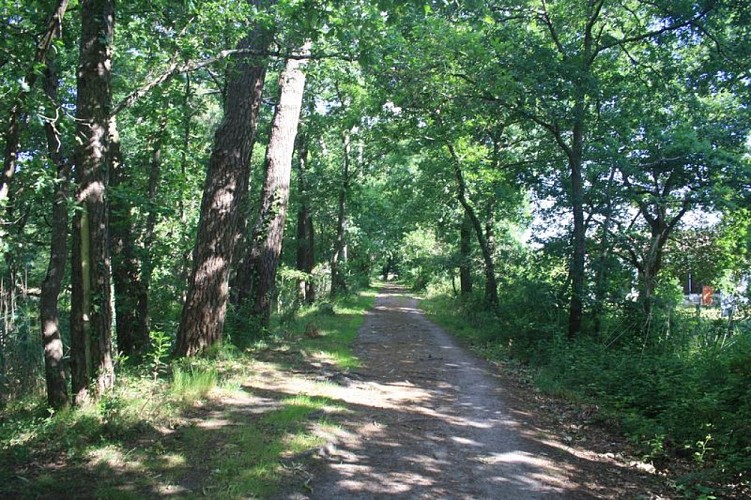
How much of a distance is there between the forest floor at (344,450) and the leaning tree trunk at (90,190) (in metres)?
0.69

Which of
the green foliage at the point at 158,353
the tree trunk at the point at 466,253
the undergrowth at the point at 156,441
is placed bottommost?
the undergrowth at the point at 156,441

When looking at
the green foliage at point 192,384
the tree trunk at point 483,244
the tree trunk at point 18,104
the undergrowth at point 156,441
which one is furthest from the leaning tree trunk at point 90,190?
the tree trunk at point 483,244

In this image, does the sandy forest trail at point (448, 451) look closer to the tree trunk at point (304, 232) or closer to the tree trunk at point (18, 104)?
the tree trunk at point (18, 104)

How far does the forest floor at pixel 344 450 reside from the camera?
4.21 meters

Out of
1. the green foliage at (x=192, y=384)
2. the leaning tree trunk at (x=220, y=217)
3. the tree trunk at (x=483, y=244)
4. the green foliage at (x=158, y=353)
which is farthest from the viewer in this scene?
the tree trunk at (x=483, y=244)

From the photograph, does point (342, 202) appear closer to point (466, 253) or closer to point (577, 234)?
point (466, 253)

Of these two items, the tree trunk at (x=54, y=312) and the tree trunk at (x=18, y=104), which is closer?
the tree trunk at (x=18, y=104)

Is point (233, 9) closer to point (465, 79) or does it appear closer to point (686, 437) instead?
point (465, 79)

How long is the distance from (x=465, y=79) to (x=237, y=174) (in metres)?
6.06

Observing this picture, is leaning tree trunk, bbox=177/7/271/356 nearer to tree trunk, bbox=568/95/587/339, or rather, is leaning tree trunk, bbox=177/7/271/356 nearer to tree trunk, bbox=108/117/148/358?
tree trunk, bbox=108/117/148/358

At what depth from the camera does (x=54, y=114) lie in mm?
5074

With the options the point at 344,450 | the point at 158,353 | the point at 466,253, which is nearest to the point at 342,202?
the point at 466,253

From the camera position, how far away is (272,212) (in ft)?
38.8

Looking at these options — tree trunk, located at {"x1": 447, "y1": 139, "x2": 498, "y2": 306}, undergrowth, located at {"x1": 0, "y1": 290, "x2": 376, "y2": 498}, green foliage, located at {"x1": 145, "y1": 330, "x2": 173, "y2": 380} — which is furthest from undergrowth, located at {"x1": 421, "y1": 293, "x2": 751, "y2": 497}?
green foliage, located at {"x1": 145, "y1": 330, "x2": 173, "y2": 380}
